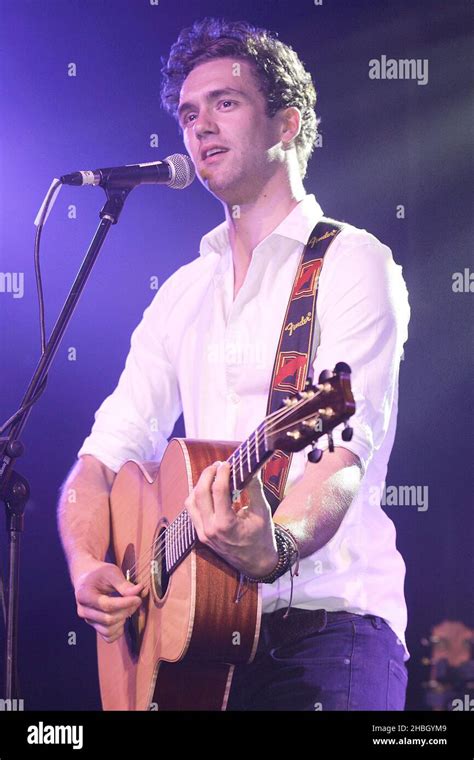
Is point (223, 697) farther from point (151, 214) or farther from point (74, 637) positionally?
point (151, 214)

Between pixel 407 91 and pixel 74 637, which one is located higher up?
pixel 407 91

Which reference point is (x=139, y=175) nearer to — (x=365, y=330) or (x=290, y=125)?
(x=290, y=125)

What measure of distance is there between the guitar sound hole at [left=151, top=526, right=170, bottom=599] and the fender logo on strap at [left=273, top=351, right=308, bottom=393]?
505 mm

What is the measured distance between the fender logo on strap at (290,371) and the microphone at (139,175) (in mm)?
626

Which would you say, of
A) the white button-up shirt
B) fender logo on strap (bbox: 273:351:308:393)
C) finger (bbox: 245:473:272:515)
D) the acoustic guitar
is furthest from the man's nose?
finger (bbox: 245:473:272:515)

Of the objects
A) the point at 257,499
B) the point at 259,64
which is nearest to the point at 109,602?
the point at 257,499

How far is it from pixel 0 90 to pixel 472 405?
2.06 metres

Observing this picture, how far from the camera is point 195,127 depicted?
2.85 meters

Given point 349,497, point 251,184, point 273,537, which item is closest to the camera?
point 273,537

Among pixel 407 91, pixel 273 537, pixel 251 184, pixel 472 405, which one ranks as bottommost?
pixel 273 537

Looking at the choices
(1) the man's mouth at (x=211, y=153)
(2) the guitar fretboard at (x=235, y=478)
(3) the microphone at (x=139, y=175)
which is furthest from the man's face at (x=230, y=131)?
(2) the guitar fretboard at (x=235, y=478)

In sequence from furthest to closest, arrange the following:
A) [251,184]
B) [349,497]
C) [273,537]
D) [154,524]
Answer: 1. [251,184]
2. [154,524]
3. [349,497]
4. [273,537]

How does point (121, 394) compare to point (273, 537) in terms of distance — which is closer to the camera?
point (273, 537)

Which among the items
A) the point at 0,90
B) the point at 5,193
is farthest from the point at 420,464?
the point at 0,90
